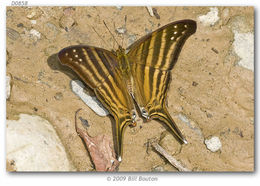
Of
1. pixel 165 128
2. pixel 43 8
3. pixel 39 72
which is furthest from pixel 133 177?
pixel 43 8

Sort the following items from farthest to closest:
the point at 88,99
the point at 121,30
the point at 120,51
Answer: the point at 121,30 → the point at 88,99 → the point at 120,51

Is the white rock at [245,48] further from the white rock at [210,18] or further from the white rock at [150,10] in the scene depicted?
the white rock at [150,10]

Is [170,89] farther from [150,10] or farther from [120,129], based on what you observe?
[150,10]

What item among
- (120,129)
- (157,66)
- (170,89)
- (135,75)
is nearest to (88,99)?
(120,129)

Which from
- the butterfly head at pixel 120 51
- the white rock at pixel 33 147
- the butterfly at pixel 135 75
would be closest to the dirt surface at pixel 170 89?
the white rock at pixel 33 147

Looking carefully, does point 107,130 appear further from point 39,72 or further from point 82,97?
point 39,72

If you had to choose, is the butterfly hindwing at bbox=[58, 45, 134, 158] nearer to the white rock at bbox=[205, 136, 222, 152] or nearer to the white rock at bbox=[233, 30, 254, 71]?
the white rock at bbox=[205, 136, 222, 152]
